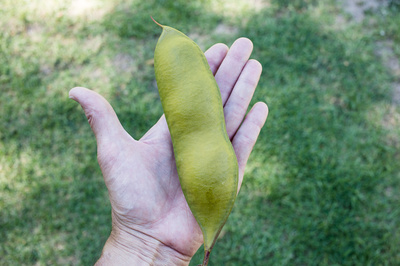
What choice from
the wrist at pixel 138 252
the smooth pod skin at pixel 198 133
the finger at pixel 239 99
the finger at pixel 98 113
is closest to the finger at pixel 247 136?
the finger at pixel 239 99

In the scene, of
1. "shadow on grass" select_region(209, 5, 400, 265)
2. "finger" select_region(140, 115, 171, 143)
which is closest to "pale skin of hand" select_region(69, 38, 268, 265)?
"finger" select_region(140, 115, 171, 143)

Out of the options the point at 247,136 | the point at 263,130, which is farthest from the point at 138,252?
the point at 263,130

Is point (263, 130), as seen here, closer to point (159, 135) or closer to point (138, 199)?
point (159, 135)

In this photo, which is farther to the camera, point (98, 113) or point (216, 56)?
point (216, 56)

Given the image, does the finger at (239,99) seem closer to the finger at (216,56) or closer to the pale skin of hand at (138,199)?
the finger at (216,56)

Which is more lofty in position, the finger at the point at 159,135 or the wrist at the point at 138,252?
the finger at the point at 159,135

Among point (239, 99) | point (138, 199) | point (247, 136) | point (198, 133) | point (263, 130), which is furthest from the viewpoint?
point (263, 130)
